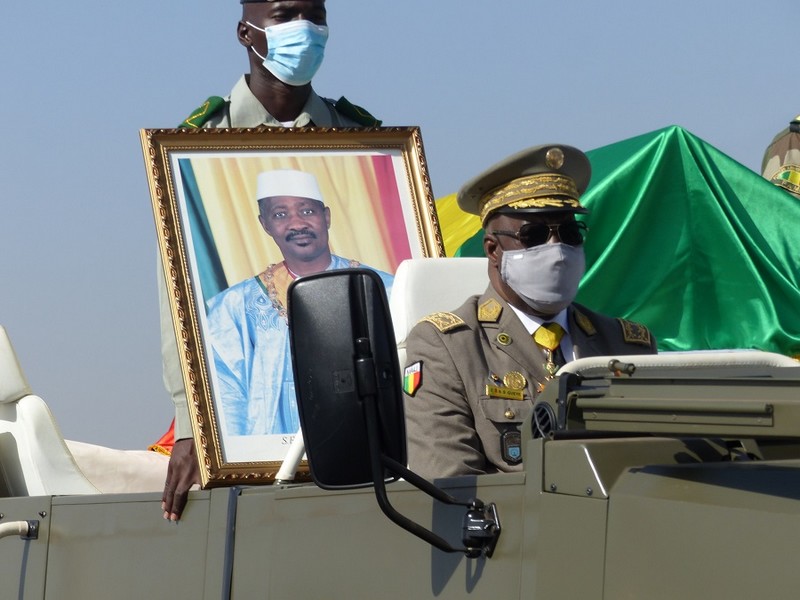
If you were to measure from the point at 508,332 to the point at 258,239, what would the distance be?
39.8 inches

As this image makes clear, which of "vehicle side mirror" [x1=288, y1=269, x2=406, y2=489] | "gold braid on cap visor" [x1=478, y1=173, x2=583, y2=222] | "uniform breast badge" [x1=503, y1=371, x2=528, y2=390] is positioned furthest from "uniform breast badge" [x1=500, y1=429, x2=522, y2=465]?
"vehicle side mirror" [x1=288, y1=269, x2=406, y2=489]

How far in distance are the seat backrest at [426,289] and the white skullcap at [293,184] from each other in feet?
1.85

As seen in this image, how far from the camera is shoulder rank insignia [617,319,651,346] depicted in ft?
13.3

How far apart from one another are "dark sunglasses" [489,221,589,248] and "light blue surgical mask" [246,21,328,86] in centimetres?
156

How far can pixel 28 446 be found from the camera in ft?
15.0

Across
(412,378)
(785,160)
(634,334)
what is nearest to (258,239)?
(412,378)

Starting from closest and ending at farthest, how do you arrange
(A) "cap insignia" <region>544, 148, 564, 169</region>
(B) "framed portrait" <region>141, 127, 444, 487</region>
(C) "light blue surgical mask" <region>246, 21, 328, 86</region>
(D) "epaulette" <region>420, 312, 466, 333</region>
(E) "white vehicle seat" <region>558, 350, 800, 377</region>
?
(E) "white vehicle seat" <region>558, 350, 800, 377</region>
(D) "epaulette" <region>420, 312, 466, 333</region>
(A) "cap insignia" <region>544, 148, 564, 169</region>
(B) "framed portrait" <region>141, 127, 444, 487</region>
(C) "light blue surgical mask" <region>246, 21, 328, 86</region>

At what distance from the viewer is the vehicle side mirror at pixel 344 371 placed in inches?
84.7

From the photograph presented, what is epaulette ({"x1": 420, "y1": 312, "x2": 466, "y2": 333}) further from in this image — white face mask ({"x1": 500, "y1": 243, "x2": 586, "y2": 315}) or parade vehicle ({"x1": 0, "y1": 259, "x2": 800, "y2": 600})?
parade vehicle ({"x1": 0, "y1": 259, "x2": 800, "y2": 600})

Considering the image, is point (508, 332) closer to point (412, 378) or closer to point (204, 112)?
point (412, 378)

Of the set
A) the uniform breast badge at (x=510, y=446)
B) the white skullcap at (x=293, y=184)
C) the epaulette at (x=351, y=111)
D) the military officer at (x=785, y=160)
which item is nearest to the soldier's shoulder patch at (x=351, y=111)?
the epaulette at (x=351, y=111)

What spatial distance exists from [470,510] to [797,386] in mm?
641

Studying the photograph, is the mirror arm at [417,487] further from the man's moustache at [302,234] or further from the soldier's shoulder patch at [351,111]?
the soldier's shoulder patch at [351,111]

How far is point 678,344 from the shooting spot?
596 centimetres
